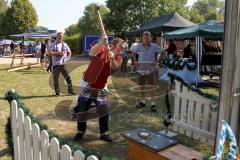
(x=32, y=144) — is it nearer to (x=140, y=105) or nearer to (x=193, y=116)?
(x=193, y=116)

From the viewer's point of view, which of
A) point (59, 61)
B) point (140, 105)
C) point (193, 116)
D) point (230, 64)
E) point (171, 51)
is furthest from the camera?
point (171, 51)

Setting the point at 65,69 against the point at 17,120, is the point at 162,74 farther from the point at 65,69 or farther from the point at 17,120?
the point at 65,69

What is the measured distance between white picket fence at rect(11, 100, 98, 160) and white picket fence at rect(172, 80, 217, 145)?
267cm

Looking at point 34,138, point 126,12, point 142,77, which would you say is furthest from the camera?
point 126,12

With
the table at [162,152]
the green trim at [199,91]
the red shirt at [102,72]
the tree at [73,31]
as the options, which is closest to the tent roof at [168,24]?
the green trim at [199,91]

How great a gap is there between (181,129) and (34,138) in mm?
3003

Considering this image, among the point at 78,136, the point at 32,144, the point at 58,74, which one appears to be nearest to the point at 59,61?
the point at 58,74

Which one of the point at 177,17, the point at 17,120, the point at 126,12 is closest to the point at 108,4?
the point at 126,12

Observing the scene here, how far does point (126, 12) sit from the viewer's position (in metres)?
38.6

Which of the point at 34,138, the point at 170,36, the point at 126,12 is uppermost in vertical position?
the point at 126,12

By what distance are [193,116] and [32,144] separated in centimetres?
283

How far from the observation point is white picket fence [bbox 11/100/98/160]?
2354 millimetres

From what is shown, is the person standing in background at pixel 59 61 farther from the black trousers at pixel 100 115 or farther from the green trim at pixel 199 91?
the green trim at pixel 199 91

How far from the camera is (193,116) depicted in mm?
4887
